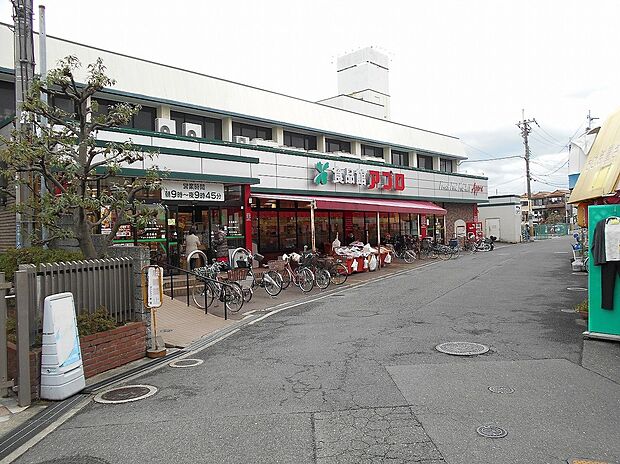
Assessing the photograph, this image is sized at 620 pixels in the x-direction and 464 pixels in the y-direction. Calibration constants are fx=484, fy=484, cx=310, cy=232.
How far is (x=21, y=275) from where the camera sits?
6.12 meters

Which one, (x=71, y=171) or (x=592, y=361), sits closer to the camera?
(x=592, y=361)

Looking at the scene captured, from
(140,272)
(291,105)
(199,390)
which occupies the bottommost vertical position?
(199,390)

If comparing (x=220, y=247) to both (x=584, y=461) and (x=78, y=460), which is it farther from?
(x=584, y=461)

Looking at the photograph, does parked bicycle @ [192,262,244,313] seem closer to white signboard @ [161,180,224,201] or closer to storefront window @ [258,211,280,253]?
white signboard @ [161,180,224,201]

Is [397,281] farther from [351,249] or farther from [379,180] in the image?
[379,180]

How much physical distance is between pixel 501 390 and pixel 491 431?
124 centimetres

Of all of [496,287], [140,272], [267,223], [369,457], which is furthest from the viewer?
[267,223]

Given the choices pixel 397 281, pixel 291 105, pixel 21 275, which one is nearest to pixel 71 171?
pixel 21 275

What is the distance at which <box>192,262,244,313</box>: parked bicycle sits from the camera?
12094 mm

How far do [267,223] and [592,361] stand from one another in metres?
17.1

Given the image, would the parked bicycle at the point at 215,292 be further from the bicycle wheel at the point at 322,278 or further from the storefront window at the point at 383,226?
the storefront window at the point at 383,226

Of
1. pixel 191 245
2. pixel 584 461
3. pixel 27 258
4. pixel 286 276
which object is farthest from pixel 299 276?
pixel 584 461

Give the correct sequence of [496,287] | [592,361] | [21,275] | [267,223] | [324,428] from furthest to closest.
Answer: [267,223]
[496,287]
[592,361]
[21,275]
[324,428]

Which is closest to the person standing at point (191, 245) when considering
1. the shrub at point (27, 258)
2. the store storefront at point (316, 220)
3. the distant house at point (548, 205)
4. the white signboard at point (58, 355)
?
the store storefront at point (316, 220)
